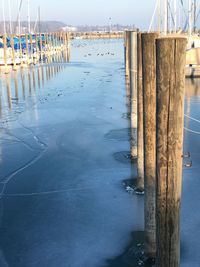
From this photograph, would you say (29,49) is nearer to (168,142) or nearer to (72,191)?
(72,191)

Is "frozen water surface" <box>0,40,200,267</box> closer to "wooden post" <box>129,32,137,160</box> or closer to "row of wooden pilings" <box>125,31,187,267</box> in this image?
"wooden post" <box>129,32,137,160</box>

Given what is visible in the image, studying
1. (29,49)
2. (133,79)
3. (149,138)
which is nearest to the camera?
(149,138)

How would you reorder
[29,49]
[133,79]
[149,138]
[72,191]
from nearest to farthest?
[149,138] < [72,191] < [133,79] < [29,49]

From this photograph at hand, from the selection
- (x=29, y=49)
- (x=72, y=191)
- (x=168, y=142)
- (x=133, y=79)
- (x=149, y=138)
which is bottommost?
(x=72, y=191)

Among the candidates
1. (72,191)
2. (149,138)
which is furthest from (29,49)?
(149,138)

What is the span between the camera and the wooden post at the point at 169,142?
5.04 m

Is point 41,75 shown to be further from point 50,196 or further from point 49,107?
point 50,196

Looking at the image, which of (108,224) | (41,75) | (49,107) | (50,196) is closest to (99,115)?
(49,107)

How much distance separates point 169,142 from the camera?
5301 mm

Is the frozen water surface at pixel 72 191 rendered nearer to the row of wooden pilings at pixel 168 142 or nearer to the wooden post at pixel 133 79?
the wooden post at pixel 133 79

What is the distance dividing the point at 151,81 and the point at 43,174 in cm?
582

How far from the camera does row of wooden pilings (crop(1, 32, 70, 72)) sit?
168 feet

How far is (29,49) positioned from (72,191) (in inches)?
2342

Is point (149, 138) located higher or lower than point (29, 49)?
lower
